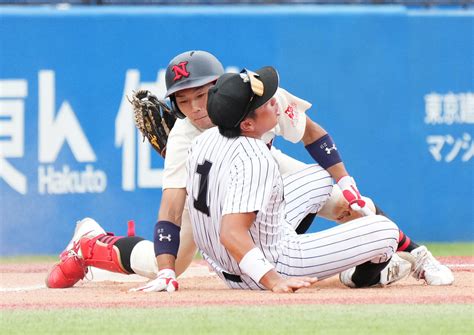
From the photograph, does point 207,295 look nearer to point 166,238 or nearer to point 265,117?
point 166,238

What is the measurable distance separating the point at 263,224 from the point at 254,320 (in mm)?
827

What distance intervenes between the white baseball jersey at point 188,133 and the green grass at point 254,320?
98 cm

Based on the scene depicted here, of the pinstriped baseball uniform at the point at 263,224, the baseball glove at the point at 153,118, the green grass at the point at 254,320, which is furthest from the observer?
the baseball glove at the point at 153,118

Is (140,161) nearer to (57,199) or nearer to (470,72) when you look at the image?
(57,199)

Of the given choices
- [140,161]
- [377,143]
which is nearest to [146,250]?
[140,161]

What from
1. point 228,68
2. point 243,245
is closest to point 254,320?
point 243,245

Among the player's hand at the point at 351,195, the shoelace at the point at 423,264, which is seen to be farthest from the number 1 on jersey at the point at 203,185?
the shoelace at the point at 423,264

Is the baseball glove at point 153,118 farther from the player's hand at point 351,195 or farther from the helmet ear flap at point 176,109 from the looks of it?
the player's hand at point 351,195

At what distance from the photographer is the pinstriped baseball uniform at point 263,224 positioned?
5141 mm

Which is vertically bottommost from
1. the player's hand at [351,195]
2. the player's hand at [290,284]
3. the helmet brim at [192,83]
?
the player's hand at [290,284]

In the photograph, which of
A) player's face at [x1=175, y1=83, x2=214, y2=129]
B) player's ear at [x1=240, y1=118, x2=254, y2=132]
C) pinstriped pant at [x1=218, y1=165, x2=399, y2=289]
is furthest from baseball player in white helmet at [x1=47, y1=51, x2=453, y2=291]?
player's ear at [x1=240, y1=118, x2=254, y2=132]

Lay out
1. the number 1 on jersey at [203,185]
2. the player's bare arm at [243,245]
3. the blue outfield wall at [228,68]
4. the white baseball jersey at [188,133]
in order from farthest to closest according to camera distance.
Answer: the blue outfield wall at [228,68], the white baseball jersey at [188,133], the number 1 on jersey at [203,185], the player's bare arm at [243,245]

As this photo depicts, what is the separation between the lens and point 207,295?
17.8 feet

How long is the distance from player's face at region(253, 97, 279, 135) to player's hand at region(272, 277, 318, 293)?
0.67 m
